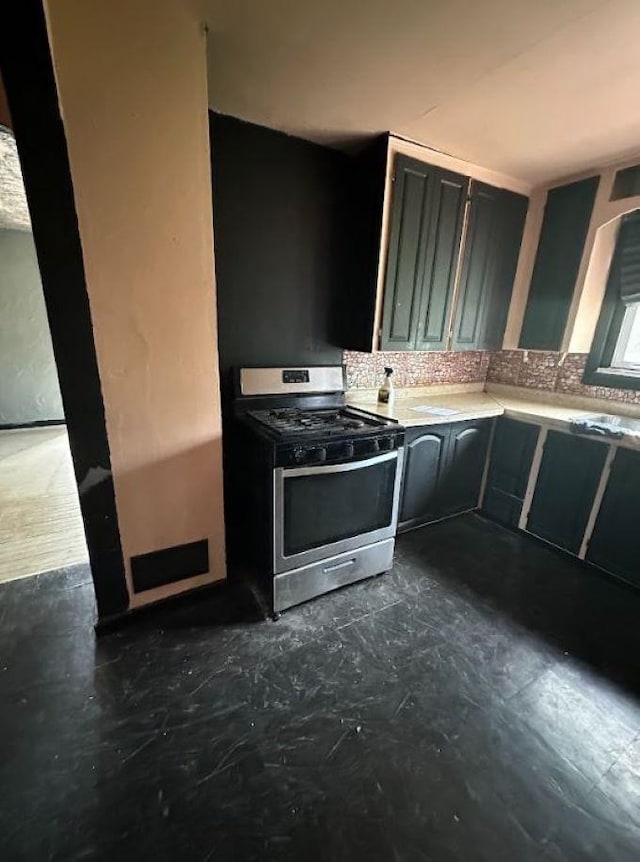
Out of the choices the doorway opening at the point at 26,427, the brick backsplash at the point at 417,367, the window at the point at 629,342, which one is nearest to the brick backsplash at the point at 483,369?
the brick backsplash at the point at 417,367

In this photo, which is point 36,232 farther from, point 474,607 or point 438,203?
point 474,607

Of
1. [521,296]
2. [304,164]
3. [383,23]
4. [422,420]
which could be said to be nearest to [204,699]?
[422,420]

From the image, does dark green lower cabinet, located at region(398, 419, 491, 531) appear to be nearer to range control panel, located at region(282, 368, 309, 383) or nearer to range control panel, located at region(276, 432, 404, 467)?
range control panel, located at region(276, 432, 404, 467)

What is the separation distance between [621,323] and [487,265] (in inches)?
38.1

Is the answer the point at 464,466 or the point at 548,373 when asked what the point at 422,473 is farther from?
the point at 548,373

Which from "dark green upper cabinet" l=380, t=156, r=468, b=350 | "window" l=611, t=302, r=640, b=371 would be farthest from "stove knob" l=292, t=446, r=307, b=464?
"window" l=611, t=302, r=640, b=371

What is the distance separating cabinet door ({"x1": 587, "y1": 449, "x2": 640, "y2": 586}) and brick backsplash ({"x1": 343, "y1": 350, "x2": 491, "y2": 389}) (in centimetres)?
134

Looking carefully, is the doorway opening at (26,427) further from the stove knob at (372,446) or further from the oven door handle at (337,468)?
the stove knob at (372,446)

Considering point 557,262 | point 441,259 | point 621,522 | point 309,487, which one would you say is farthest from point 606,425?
point 309,487

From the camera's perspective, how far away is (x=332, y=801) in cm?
113

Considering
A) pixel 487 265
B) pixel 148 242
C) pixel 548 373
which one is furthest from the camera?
pixel 548 373

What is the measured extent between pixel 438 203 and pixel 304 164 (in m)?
0.83

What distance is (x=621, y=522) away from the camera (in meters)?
2.09

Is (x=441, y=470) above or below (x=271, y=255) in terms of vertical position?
below
